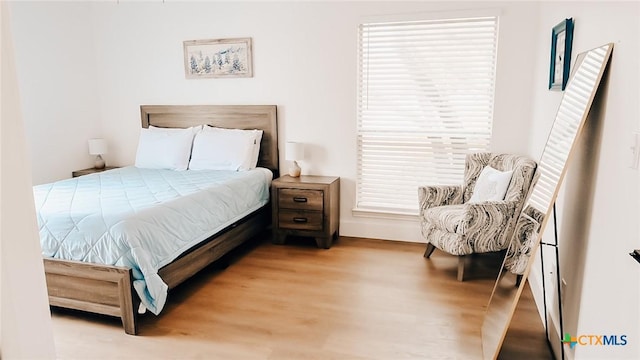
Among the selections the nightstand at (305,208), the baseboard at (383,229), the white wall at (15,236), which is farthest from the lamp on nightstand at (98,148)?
the white wall at (15,236)

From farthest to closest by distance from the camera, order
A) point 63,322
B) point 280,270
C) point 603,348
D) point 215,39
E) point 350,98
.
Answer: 1. point 215,39
2. point 350,98
3. point 280,270
4. point 63,322
5. point 603,348

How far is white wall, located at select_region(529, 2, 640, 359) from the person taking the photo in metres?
1.38

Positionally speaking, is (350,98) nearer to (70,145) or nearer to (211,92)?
(211,92)

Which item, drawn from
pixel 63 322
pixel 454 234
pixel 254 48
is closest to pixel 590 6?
pixel 454 234

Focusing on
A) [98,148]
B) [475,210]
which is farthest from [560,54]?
[98,148]

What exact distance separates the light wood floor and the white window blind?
84 cm

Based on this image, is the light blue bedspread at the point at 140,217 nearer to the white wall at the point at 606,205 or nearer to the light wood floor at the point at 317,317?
the light wood floor at the point at 317,317

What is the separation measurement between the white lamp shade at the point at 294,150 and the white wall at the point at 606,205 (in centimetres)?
238

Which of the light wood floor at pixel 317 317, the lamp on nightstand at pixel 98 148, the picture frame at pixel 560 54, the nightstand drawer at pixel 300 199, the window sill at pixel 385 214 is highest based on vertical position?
the picture frame at pixel 560 54

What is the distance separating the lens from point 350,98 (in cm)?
411

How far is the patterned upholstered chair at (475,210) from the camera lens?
3104 millimetres

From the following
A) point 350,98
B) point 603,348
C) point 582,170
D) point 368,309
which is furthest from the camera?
point 350,98

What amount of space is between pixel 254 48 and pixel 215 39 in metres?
0.44

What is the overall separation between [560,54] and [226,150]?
287cm
